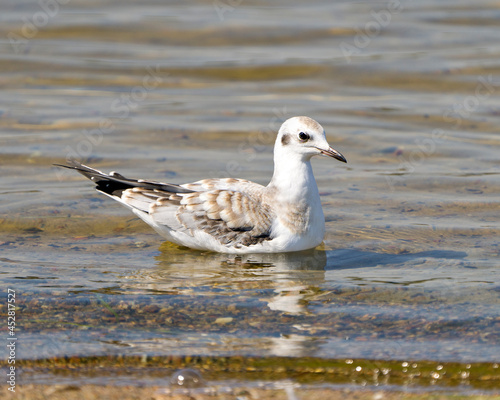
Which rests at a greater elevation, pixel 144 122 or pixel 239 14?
pixel 239 14

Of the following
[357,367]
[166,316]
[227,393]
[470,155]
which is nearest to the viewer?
[227,393]

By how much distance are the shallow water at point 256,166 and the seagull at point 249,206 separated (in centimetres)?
20

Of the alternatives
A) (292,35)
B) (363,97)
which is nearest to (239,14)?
(292,35)

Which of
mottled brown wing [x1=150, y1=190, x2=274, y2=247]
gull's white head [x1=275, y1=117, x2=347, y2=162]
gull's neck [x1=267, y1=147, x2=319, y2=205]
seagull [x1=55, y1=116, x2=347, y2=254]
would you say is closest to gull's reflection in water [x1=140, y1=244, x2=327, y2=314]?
seagull [x1=55, y1=116, x2=347, y2=254]

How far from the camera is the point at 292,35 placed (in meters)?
15.8

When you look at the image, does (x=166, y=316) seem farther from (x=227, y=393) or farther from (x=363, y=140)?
(x=363, y=140)

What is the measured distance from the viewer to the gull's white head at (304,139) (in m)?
7.53

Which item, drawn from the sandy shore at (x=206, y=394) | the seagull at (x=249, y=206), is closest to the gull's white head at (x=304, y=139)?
the seagull at (x=249, y=206)

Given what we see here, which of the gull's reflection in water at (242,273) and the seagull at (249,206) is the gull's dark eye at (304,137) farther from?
the gull's reflection in water at (242,273)

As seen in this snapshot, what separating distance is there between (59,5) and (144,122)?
6.82 metres

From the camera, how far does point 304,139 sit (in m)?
7.62

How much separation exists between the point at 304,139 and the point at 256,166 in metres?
2.85

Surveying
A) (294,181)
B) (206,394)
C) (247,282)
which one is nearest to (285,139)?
(294,181)

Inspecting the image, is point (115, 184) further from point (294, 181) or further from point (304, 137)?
point (304, 137)
